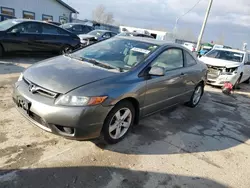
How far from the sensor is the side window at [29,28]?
8.26 meters

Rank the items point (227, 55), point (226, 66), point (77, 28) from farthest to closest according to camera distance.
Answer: point (77, 28)
point (227, 55)
point (226, 66)

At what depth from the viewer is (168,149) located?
144 inches

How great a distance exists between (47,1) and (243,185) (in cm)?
2289

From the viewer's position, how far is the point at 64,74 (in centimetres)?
324

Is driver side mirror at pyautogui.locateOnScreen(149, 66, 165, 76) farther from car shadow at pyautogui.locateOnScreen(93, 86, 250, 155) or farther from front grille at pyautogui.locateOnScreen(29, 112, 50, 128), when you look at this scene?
front grille at pyautogui.locateOnScreen(29, 112, 50, 128)

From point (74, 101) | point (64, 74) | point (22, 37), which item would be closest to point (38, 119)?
point (74, 101)

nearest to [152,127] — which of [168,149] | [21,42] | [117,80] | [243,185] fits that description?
[168,149]

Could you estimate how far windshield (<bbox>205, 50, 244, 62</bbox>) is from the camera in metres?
9.45

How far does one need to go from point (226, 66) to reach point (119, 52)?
232 inches

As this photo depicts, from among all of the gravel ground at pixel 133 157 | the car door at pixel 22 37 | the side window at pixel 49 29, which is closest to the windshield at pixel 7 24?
the car door at pixel 22 37

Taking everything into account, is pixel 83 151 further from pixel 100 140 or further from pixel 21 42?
pixel 21 42

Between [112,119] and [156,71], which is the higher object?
[156,71]

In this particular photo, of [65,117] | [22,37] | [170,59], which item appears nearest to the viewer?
[65,117]

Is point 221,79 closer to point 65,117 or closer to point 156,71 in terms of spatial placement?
point 156,71
